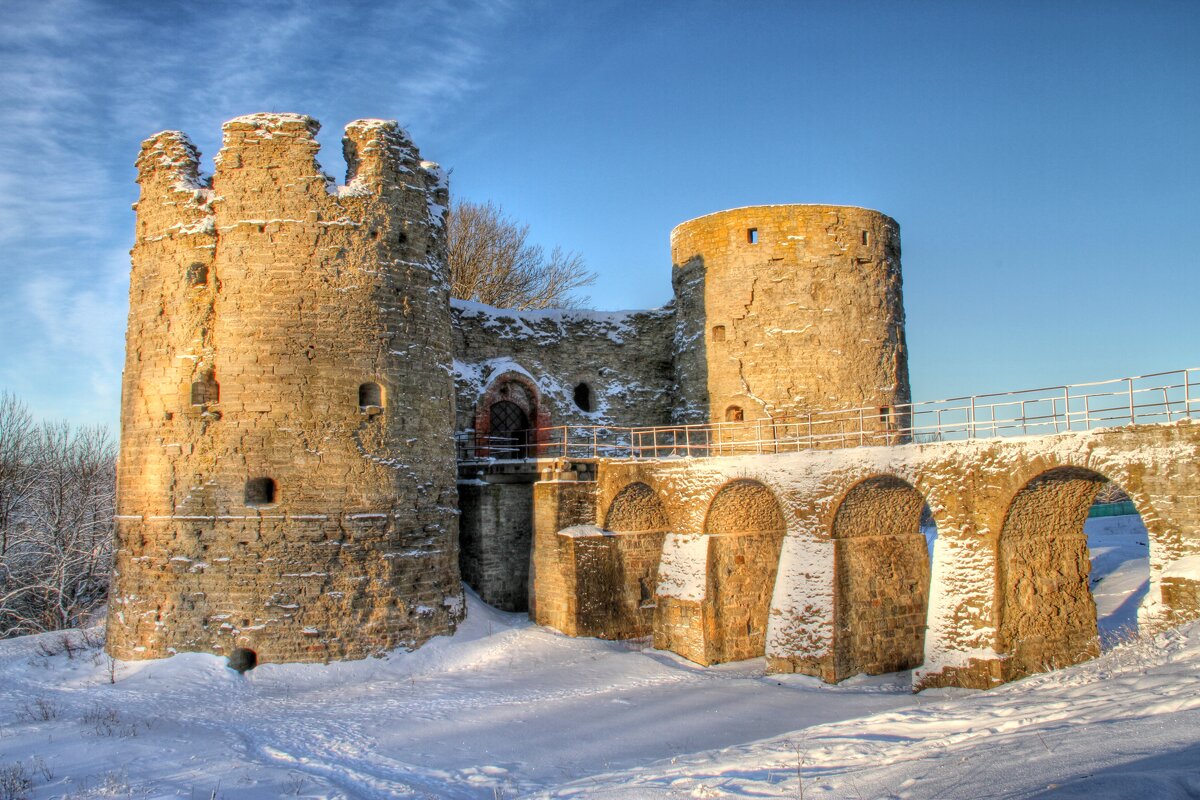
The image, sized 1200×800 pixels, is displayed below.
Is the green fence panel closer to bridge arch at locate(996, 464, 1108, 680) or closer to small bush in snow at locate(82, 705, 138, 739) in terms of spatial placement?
bridge arch at locate(996, 464, 1108, 680)

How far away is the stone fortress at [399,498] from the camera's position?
12.9 m

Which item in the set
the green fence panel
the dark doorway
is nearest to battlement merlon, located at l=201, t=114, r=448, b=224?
the dark doorway

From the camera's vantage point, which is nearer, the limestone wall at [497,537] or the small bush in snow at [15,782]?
the small bush in snow at [15,782]

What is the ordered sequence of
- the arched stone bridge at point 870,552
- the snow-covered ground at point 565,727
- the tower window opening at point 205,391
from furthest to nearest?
1. the tower window opening at point 205,391
2. the arched stone bridge at point 870,552
3. the snow-covered ground at point 565,727

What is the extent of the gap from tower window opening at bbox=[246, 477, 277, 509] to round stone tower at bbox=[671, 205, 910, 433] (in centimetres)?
1015

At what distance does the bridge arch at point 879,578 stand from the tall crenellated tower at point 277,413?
6918 mm

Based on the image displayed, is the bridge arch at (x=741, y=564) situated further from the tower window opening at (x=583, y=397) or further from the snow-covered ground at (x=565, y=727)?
the tower window opening at (x=583, y=397)

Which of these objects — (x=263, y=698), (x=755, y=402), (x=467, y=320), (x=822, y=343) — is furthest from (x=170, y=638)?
(x=822, y=343)

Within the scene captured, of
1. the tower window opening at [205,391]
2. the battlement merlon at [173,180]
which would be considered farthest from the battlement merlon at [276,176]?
the tower window opening at [205,391]

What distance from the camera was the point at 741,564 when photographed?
54.6 ft

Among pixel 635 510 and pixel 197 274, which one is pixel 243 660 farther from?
pixel 635 510

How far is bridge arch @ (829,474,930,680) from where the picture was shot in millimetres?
14719

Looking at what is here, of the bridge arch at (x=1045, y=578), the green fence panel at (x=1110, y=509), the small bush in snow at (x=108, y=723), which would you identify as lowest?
the green fence panel at (x=1110, y=509)

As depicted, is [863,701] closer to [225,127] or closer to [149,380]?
[149,380]
